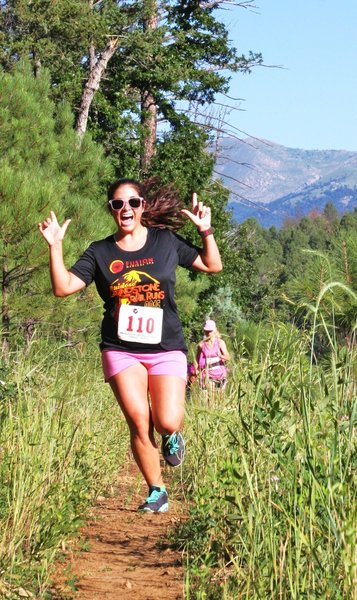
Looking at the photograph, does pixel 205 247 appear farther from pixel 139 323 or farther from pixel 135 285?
pixel 139 323

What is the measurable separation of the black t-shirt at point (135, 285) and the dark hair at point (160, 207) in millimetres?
414

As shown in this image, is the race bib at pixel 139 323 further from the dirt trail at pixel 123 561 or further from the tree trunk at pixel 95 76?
the tree trunk at pixel 95 76

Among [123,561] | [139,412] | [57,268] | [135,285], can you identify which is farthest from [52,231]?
[123,561]

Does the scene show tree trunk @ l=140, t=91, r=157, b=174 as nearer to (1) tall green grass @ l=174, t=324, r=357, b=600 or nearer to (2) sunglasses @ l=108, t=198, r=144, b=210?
(2) sunglasses @ l=108, t=198, r=144, b=210

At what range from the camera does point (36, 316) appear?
16078 mm

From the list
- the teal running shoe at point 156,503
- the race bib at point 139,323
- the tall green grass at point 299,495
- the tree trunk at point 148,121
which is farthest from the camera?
the tree trunk at point 148,121

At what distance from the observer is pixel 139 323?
5.66 meters

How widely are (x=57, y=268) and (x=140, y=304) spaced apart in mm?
444

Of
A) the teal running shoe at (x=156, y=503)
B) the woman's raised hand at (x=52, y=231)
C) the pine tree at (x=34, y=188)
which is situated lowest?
the teal running shoe at (x=156, y=503)

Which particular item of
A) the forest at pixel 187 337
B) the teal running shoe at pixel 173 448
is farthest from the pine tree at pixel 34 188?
the teal running shoe at pixel 173 448

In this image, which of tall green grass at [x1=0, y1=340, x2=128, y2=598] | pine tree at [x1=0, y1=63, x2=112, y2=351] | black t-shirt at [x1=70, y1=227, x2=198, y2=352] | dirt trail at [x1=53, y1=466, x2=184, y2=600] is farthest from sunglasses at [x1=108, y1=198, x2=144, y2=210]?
pine tree at [x1=0, y1=63, x2=112, y2=351]

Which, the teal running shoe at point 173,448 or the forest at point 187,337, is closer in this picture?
the forest at point 187,337

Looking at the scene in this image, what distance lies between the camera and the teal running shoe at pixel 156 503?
5.95m

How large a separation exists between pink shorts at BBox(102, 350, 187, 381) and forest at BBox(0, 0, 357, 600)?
318 millimetres
